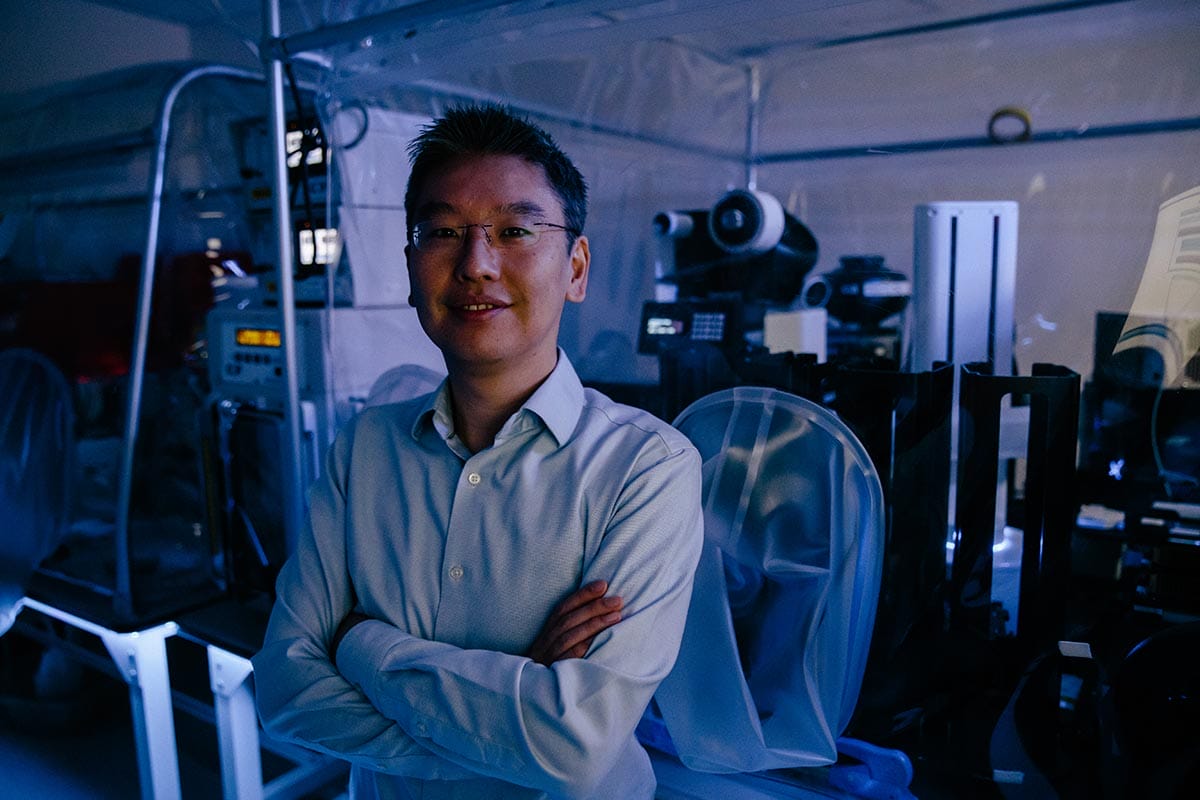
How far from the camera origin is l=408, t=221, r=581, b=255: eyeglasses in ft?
3.32

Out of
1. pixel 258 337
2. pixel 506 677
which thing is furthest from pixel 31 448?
pixel 506 677

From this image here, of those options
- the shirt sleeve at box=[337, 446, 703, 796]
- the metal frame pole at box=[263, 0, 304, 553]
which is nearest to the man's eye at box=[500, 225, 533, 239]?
the shirt sleeve at box=[337, 446, 703, 796]

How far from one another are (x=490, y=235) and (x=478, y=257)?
39mm

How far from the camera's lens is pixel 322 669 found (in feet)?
3.36

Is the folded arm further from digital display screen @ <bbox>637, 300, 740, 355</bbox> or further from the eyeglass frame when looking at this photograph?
digital display screen @ <bbox>637, 300, 740, 355</bbox>

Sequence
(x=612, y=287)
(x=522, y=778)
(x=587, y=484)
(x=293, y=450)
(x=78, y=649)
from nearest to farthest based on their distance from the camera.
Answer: (x=522, y=778) → (x=587, y=484) → (x=293, y=450) → (x=78, y=649) → (x=612, y=287)

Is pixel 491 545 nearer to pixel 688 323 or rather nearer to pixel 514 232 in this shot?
pixel 514 232

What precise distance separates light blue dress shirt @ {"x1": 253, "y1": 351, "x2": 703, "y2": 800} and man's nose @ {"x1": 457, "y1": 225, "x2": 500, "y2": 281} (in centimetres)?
17

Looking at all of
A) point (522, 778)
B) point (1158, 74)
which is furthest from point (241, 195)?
point (1158, 74)

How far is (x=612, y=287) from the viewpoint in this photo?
7.45 feet

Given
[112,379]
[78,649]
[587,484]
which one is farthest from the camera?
[112,379]

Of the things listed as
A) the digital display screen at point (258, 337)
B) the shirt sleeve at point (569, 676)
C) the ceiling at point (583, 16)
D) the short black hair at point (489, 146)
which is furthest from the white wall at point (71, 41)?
the shirt sleeve at point (569, 676)

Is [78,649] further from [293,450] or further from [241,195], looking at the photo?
[241,195]

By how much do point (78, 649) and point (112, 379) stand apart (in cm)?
89
